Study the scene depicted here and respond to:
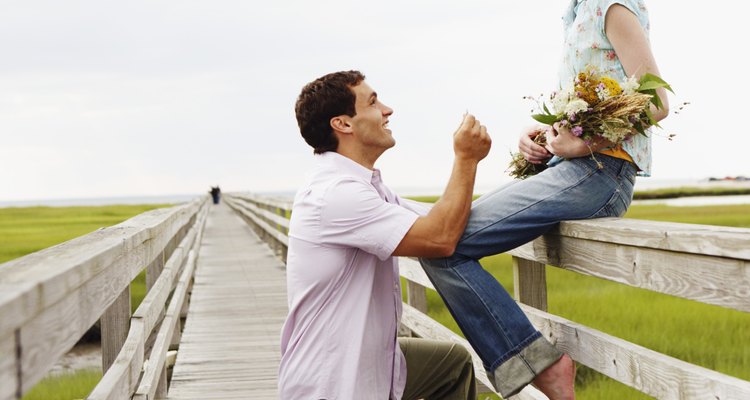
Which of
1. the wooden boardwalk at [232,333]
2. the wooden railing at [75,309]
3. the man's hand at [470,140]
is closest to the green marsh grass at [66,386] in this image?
the wooden boardwalk at [232,333]

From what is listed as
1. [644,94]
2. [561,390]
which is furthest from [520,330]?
[644,94]

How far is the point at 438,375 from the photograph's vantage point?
9.67 ft

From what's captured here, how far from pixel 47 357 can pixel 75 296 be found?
0.25 meters

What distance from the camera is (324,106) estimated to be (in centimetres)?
273

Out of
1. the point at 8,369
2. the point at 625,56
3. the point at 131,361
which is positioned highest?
the point at 625,56

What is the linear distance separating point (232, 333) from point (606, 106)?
15.3 feet

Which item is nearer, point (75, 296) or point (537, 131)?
point (75, 296)

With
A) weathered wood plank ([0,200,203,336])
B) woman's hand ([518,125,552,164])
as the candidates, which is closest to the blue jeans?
woman's hand ([518,125,552,164])

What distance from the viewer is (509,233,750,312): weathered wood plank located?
1.86 metres

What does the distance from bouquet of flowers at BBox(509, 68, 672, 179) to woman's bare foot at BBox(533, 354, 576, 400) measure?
0.65m

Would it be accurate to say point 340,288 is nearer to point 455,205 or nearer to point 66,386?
point 455,205

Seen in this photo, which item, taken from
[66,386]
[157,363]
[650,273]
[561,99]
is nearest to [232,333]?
[66,386]

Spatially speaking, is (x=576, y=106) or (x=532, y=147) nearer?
(x=576, y=106)

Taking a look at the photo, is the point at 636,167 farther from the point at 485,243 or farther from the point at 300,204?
the point at 300,204
